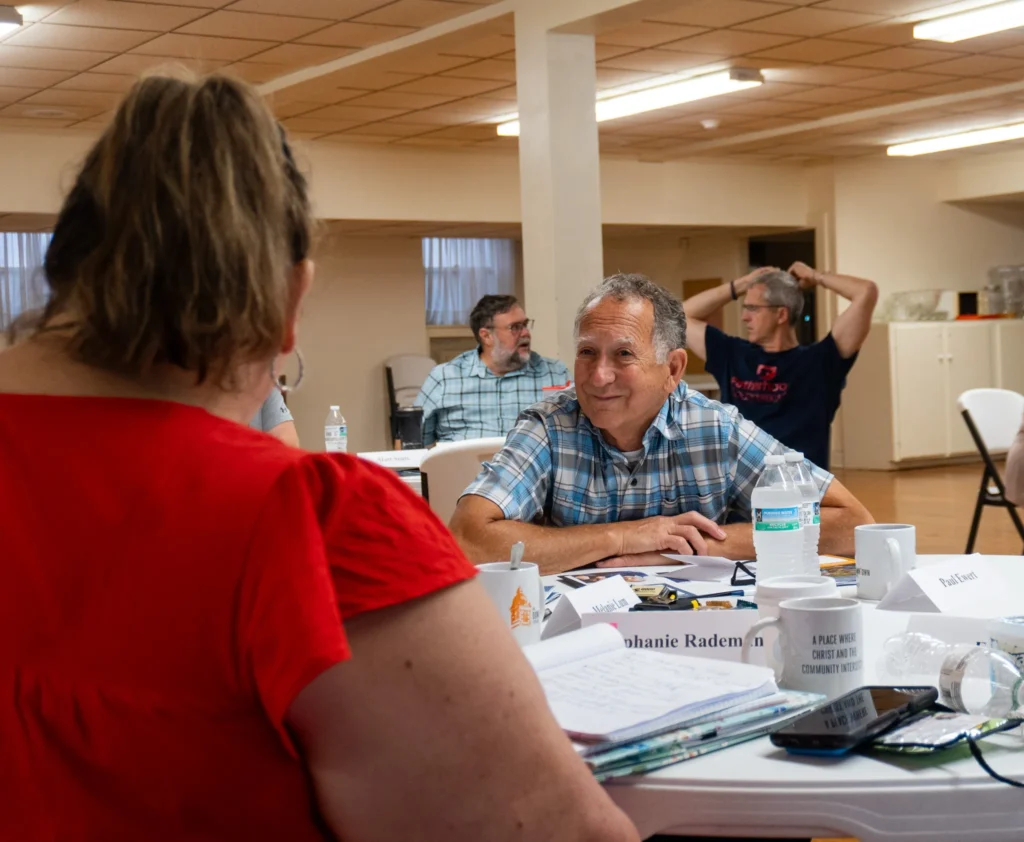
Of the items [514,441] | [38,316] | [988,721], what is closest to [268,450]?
[38,316]

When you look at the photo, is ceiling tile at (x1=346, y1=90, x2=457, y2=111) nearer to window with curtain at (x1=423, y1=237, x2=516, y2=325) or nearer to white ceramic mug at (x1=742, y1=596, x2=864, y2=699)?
window with curtain at (x1=423, y1=237, x2=516, y2=325)

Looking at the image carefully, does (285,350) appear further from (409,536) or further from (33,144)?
(33,144)

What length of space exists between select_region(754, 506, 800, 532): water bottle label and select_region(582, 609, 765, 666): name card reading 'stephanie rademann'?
0.52m

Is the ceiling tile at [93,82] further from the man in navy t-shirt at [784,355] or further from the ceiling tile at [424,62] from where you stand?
the man in navy t-shirt at [784,355]

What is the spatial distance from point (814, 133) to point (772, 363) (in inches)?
211

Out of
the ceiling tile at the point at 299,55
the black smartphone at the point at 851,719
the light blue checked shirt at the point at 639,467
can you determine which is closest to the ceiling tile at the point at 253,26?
the ceiling tile at the point at 299,55

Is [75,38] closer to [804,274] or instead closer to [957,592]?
[804,274]

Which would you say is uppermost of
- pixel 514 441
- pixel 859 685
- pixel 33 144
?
pixel 33 144

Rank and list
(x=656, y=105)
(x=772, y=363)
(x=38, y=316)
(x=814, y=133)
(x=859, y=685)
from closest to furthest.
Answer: (x=38, y=316)
(x=859, y=685)
(x=772, y=363)
(x=656, y=105)
(x=814, y=133)

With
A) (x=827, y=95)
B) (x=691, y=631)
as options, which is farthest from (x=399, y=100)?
(x=691, y=631)

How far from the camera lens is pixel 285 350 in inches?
41.8

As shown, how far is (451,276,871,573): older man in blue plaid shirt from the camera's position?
110 inches

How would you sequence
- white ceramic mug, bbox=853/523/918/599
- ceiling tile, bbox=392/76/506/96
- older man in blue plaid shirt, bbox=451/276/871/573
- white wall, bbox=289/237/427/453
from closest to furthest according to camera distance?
white ceramic mug, bbox=853/523/918/599, older man in blue plaid shirt, bbox=451/276/871/573, ceiling tile, bbox=392/76/506/96, white wall, bbox=289/237/427/453

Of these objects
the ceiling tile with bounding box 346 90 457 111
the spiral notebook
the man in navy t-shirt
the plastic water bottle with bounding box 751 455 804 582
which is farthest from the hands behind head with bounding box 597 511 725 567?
the ceiling tile with bounding box 346 90 457 111
